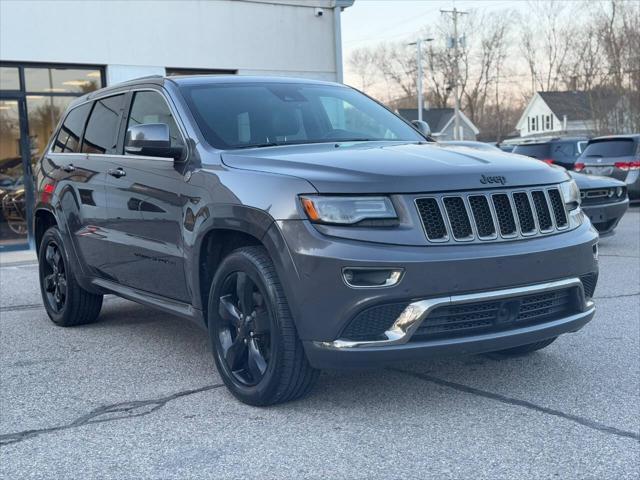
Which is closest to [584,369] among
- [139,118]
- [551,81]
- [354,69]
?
[139,118]

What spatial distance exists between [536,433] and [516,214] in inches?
41.1

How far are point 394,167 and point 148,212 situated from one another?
1.77 metres

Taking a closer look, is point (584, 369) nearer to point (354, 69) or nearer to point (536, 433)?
point (536, 433)

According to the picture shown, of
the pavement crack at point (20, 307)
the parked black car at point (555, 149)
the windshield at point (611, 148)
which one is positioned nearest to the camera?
the pavement crack at point (20, 307)

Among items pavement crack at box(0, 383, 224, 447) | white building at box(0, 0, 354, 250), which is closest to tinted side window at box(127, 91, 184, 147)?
pavement crack at box(0, 383, 224, 447)

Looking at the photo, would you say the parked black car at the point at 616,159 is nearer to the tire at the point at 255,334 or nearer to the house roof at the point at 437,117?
the tire at the point at 255,334

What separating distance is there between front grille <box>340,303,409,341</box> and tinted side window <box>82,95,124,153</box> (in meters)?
2.65

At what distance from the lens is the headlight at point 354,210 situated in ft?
12.9

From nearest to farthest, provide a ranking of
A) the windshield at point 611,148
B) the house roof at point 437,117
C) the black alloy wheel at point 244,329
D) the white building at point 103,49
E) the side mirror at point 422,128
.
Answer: the black alloy wheel at point 244,329, the side mirror at point 422,128, the white building at point 103,49, the windshield at point 611,148, the house roof at point 437,117

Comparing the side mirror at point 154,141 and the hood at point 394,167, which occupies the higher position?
the side mirror at point 154,141

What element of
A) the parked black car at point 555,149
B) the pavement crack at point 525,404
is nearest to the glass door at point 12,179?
Result: the pavement crack at point 525,404

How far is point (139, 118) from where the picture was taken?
18.7 feet

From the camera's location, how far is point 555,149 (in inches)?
782

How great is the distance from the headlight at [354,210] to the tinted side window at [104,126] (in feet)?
7.86
